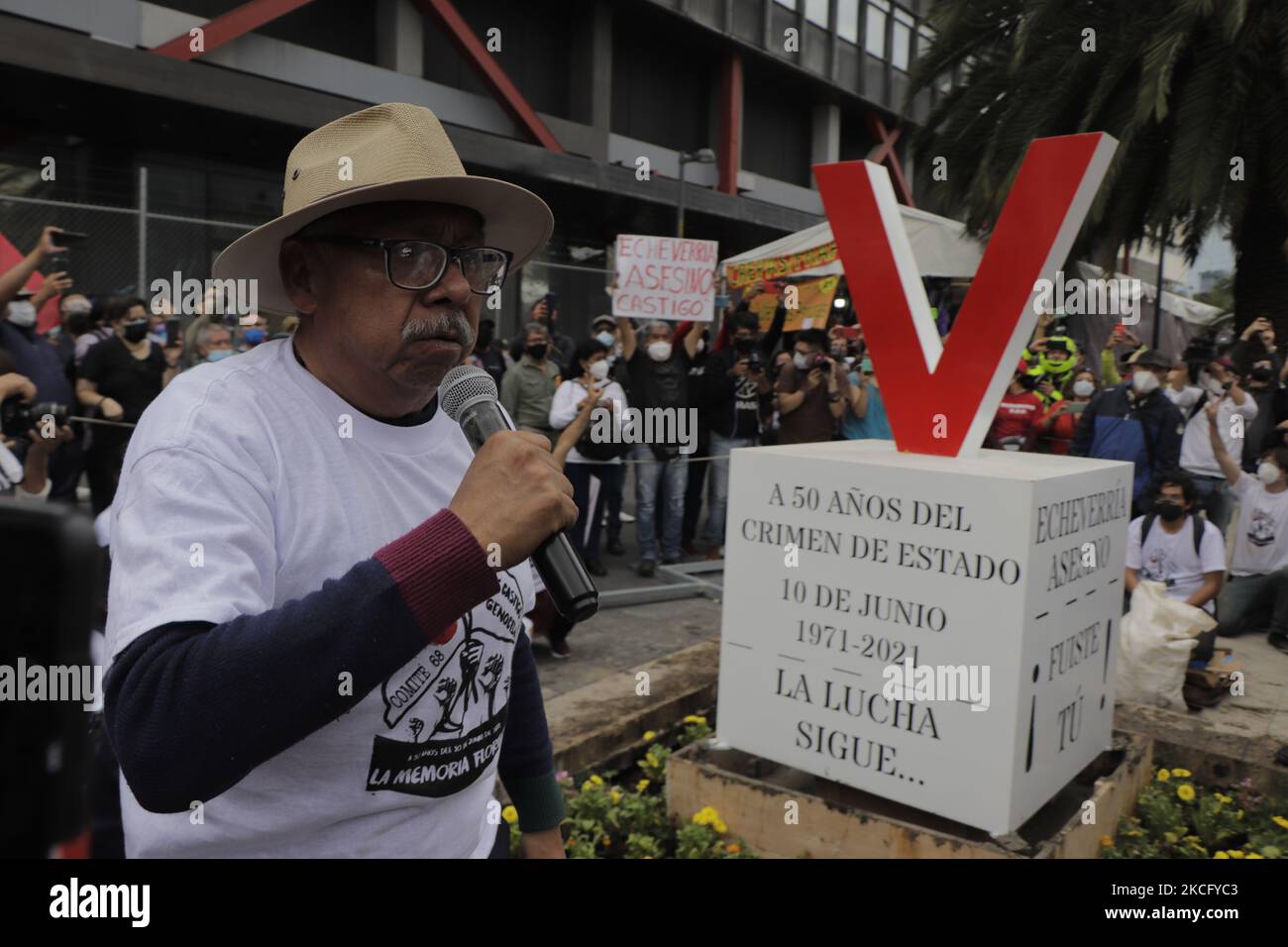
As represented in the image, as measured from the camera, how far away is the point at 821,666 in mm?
3297

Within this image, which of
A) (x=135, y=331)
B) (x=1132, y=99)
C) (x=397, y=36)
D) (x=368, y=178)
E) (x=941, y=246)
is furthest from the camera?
(x=397, y=36)

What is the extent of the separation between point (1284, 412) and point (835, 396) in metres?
3.26

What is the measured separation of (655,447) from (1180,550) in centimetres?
369

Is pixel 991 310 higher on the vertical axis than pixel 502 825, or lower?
higher

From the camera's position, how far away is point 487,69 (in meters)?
16.3

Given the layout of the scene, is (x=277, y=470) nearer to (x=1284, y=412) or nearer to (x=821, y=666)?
(x=821, y=666)

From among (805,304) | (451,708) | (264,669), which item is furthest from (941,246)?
(264,669)

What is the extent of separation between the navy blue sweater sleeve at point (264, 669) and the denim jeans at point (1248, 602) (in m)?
6.63

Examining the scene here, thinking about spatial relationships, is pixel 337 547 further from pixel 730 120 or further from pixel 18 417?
pixel 730 120

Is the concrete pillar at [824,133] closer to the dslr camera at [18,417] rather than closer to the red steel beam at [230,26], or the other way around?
the red steel beam at [230,26]

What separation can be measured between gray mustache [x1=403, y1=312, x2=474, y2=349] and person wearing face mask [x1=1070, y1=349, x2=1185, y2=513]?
250 inches

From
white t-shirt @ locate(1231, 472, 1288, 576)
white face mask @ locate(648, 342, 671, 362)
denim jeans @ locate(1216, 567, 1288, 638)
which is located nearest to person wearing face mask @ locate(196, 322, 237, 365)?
white face mask @ locate(648, 342, 671, 362)

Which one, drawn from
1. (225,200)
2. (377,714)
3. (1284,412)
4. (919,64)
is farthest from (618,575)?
(225,200)

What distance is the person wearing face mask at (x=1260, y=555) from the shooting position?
6.46 m
